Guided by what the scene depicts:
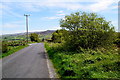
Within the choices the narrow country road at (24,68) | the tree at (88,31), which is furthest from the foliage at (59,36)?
the narrow country road at (24,68)

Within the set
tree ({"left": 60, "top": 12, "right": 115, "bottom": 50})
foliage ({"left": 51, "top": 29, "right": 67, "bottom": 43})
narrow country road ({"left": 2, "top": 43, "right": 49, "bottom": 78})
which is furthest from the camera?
foliage ({"left": 51, "top": 29, "right": 67, "bottom": 43})

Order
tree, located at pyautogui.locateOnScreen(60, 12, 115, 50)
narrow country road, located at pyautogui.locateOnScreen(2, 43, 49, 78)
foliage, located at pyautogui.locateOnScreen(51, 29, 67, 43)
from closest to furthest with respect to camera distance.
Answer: narrow country road, located at pyautogui.locateOnScreen(2, 43, 49, 78)
tree, located at pyautogui.locateOnScreen(60, 12, 115, 50)
foliage, located at pyautogui.locateOnScreen(51, 29, 67, 43)

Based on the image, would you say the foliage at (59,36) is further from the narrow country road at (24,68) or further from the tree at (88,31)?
the narrow country road at (24,68)

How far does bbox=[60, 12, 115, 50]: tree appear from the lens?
50.3 ft

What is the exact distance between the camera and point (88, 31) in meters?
15.6

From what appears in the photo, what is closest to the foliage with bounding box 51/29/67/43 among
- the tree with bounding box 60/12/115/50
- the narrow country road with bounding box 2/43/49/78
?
the tree with bounding box 60/12/115/50

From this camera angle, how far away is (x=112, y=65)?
796 centimetres

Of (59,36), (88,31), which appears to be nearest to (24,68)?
(88,31)

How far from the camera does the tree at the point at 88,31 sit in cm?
1534

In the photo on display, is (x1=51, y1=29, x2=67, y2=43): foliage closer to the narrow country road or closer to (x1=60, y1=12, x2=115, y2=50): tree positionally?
(x1=60, y1=12, x2=115, y2=50): tree

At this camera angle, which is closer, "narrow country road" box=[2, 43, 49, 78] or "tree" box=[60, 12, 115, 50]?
"narrow country road" box=[2, 43, 49, 78]

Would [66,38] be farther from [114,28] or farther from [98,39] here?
[114,28]

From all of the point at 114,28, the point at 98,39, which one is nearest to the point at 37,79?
the point at 98,39

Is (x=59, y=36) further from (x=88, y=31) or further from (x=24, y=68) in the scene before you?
(x=24, y=68)
